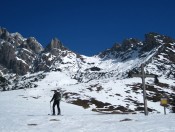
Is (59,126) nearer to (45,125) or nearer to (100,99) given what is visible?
(45,125)

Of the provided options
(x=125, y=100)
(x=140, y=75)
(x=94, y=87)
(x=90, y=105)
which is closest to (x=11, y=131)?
(x=140, y=75)

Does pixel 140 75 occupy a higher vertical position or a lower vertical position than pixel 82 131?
higher

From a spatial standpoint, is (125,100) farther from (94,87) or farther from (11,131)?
(11,131)

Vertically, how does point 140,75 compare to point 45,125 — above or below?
above

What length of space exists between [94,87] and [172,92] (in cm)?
3008

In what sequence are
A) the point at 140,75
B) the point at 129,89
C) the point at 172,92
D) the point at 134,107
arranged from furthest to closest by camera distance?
1. the point at 172,92
2. the point at 129,89
3. the point at 134,107
4. the point at 140,75

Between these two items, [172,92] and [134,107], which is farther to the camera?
[172,92]

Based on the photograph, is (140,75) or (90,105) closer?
(140,75)

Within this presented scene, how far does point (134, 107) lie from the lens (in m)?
86.9

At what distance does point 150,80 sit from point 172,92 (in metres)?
18.8

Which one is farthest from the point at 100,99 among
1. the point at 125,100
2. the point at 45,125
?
the point at 45,125

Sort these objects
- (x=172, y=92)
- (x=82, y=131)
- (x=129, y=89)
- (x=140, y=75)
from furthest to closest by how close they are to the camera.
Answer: (x=172, y=92) → (x=129, y=89) → (x=140, y=75) → (x=82, y=131)

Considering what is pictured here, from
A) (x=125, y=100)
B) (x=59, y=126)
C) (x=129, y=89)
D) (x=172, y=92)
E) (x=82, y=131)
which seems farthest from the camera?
(x=172, y=92)

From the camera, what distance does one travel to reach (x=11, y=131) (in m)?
21.6
